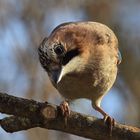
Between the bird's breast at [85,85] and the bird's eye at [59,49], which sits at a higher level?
the bird's eye at [59,49]

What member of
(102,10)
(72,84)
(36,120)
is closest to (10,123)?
(36,120)

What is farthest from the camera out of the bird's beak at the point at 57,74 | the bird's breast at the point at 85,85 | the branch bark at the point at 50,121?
the bird's breast at the point at 85,85

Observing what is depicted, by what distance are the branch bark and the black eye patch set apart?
0.37 meters

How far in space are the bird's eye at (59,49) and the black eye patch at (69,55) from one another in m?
0.04

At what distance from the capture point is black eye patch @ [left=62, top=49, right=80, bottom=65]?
410cm

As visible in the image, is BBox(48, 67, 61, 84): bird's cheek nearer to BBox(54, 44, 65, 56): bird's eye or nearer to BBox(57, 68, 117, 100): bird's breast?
BBox(54, 44, 65, 56): bird's eye

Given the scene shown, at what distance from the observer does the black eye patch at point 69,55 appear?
13.4ft

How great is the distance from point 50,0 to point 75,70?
11.3 feet

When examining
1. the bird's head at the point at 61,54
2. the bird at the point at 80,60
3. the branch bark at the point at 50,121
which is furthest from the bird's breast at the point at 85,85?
the branch bark at the point at 50,121

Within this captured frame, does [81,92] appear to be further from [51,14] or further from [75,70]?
[51,14]

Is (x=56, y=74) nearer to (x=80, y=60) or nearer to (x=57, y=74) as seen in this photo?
(x=57, y=74)

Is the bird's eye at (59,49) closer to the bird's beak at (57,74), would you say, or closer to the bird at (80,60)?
the bird at (80,60)

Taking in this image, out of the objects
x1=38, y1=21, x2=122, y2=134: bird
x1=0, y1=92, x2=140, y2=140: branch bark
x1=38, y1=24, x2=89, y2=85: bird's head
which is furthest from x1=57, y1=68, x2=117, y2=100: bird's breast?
x1=0, y1=92, x2=140, y2=140: branch bark

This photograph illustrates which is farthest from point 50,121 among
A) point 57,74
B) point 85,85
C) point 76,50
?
point 85,85
